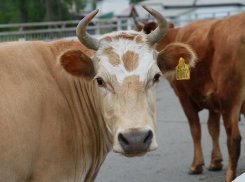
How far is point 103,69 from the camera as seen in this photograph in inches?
116

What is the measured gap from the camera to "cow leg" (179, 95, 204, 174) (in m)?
4.70

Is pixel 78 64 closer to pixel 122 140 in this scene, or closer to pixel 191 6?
pixel 122 140

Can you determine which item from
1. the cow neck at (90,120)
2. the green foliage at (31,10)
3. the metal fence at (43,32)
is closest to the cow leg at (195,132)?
the cow neck at (90,120)

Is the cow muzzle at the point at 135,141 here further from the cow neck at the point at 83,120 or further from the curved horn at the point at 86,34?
the curved horn at the point at 86,34

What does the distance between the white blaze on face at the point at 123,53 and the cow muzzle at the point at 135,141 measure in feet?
1.59

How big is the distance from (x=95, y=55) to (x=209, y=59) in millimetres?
1886

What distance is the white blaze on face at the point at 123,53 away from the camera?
9.35ft

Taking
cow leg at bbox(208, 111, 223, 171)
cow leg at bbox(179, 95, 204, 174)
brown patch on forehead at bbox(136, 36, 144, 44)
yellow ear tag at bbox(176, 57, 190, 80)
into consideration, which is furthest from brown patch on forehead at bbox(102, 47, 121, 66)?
cow leg at bbox(208, 111, 223, 171)

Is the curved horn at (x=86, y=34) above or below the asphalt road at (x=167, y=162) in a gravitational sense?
above

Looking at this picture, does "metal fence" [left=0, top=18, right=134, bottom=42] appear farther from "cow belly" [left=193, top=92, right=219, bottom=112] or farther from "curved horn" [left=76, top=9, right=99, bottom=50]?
"curved horn" [left=76, top=9, right=99, bottom=50]

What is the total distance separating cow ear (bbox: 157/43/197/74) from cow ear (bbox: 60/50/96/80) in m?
0.69

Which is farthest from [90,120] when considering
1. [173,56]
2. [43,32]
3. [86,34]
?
[43,32]

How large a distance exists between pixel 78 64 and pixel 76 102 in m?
0.37

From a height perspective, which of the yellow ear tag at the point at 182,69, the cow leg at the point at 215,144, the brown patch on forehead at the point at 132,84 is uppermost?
the brown patch on forehead at the point at 132,84
